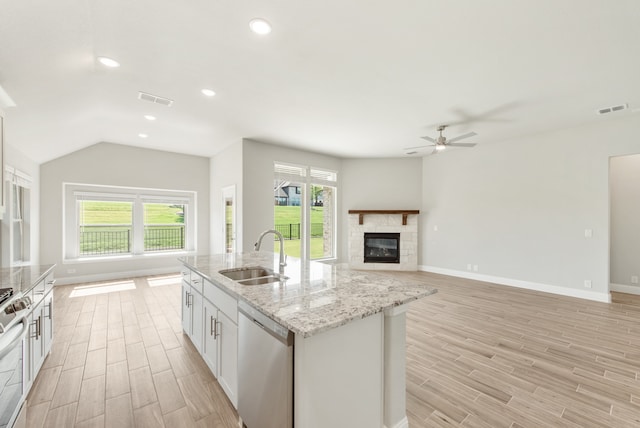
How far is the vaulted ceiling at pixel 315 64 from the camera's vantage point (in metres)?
1.96

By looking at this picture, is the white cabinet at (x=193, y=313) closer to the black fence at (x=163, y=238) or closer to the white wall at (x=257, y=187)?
the white wall at (x=257, y=187)

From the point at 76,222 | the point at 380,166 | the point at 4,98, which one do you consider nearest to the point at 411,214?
the point at 380,166

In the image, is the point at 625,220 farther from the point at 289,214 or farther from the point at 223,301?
the point at 223,301

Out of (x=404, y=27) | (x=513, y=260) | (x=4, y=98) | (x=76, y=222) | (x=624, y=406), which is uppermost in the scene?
(x=404, y=27)

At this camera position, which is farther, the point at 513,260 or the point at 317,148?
the point at 317,148

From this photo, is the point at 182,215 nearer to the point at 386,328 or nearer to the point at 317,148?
the point at 317,148

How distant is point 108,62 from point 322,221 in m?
5.14

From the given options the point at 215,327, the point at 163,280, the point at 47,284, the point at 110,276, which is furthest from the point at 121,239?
the point at 215,327

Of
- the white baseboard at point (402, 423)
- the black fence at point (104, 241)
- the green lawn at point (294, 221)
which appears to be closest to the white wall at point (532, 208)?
the green lawn at point (294, 221)

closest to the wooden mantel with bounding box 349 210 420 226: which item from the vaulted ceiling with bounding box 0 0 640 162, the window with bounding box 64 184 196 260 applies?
the vaulted ceiling with bounding box 0 0 640 162

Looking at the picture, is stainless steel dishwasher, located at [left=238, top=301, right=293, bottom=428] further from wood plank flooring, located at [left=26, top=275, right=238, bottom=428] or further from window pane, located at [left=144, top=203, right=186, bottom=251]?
window pane, located at [left=144, top=203, right=186, bottom=251]

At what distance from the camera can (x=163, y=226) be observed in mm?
6438

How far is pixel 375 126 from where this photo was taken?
4.61 m

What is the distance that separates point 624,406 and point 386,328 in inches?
79.0
